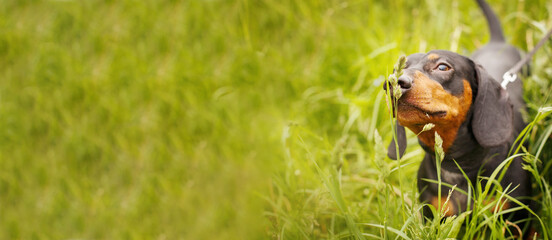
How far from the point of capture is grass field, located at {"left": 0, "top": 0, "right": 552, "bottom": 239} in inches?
128

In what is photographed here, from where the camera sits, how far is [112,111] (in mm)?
3648

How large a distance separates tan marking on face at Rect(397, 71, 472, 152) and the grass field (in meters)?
1.08

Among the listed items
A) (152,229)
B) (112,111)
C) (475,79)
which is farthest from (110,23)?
(475,79)

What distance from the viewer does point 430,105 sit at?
1.68 meters

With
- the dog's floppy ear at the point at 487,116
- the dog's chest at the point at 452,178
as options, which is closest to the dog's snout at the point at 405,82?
the dog's floppy ear at the point at 487,116

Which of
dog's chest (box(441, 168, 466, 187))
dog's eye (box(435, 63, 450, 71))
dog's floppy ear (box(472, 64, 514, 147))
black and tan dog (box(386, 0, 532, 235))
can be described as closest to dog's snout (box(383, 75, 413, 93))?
black and tan dog (box(386, 0, 532, 235))

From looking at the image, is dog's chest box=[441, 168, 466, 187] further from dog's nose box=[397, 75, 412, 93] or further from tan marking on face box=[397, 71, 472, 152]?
dog's nose box=[397, 75, 412, 93]

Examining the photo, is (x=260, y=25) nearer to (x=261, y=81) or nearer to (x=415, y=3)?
A: (x=261, y=81)

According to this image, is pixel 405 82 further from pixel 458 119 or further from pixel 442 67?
pixel 458 119

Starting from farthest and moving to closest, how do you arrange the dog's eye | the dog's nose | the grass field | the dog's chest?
the grass field
the dog's chest
the dog's eye
the dog's nose

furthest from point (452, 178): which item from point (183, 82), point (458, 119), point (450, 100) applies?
point (183, 82)

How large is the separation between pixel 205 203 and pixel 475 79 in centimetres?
182

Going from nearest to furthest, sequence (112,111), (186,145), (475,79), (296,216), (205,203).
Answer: (475,79)
(296,216)
(205,203)
(186,145)
(112,111)

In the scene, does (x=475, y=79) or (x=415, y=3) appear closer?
(x=475, y=79)
